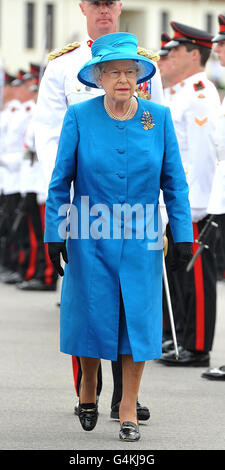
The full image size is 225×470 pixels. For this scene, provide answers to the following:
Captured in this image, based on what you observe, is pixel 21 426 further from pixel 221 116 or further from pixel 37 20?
pixel 37 20

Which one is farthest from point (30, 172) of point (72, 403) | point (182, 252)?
point (182, 252)

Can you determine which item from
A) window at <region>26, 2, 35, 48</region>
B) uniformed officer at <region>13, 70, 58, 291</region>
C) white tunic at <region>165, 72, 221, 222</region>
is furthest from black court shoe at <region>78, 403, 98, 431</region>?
window at <region>26, 2, 35, 48</region>

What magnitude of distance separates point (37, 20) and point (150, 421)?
199 ft

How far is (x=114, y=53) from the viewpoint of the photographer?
545cm

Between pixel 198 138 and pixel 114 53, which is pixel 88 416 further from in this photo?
pixel 198 138

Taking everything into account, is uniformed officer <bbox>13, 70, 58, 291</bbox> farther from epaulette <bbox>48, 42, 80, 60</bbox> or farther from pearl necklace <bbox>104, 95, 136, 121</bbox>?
pearl necklace <bbox>104, 95, 136, 121</bbox>

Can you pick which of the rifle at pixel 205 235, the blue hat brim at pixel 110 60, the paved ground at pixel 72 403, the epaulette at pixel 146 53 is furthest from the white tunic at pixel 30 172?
the blue hat brim at pixel 110 60

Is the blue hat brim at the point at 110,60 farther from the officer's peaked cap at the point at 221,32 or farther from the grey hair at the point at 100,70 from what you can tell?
the officer's peaked cap at the point at 221,32

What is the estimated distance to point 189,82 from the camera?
8219mm

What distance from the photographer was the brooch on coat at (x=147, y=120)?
18.2 ft

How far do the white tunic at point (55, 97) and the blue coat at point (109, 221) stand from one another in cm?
71

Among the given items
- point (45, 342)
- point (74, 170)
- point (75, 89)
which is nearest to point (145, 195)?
point (74, 170)

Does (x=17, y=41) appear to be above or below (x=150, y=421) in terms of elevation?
below

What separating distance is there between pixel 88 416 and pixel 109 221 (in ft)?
2.88
